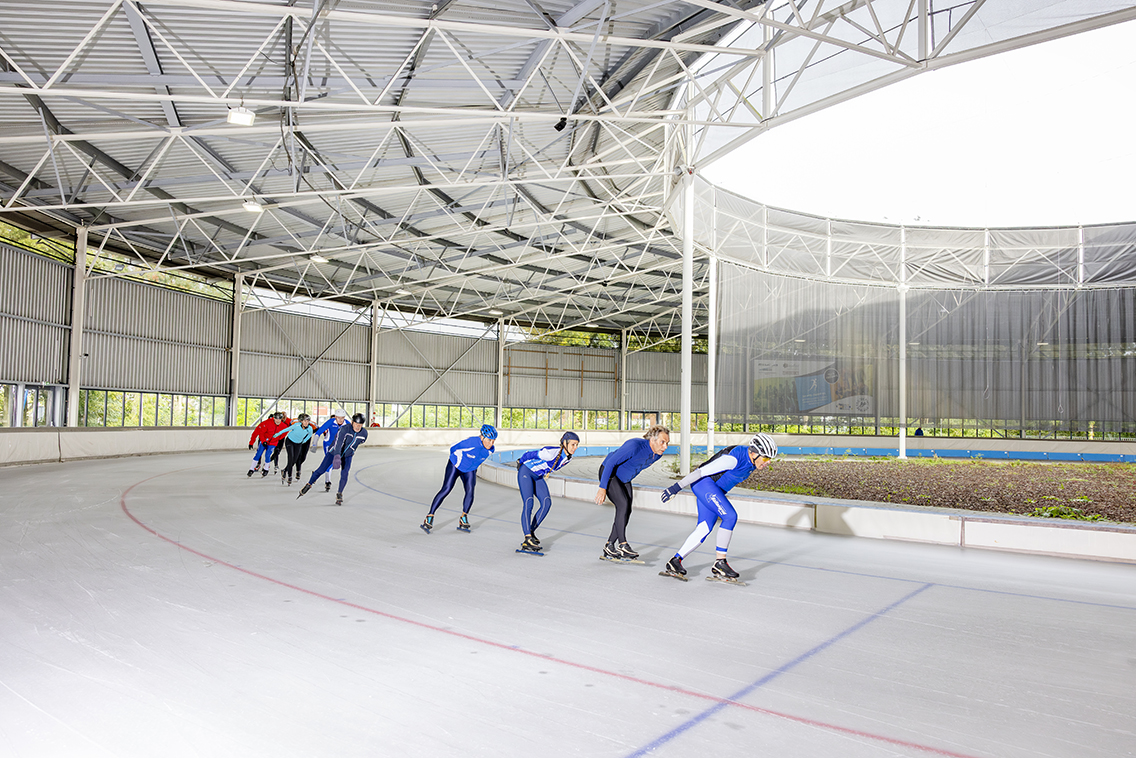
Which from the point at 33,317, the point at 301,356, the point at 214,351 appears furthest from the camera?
the point at 301,356

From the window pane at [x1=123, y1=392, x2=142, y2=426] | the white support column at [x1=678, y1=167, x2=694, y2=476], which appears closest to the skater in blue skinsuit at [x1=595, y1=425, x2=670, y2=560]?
the white support column at [x1=678, y1=167, x2=694, y2=476]

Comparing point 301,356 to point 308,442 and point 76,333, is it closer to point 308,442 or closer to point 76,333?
point 76,333

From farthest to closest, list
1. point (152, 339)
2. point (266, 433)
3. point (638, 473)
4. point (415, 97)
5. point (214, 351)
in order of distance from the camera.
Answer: point (214, 351) → point (152, 339) → point (266, 433) → point (415, 97) → point (638, 473)

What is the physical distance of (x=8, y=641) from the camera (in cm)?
474

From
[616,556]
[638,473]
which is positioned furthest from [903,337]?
[638,473]

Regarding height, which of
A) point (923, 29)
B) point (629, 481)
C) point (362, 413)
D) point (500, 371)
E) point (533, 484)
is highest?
point (923, 29)

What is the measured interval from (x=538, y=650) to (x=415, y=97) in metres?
14.9

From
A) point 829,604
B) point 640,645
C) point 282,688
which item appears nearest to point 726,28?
point 829,604

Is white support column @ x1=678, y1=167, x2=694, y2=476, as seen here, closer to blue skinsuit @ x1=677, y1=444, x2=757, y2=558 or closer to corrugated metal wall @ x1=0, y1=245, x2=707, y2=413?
blue skinsuit @ x1=677, y1=444, x2=757, y2=558

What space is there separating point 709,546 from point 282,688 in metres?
6.61

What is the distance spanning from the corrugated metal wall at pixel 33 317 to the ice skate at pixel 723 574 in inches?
989

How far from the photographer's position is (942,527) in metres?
10.1

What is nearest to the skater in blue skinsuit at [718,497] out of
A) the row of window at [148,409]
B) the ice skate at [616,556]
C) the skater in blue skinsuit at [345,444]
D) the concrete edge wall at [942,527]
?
the ice skate at [616,556]

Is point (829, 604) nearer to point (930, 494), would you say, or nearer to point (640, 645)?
point (640, 645)
